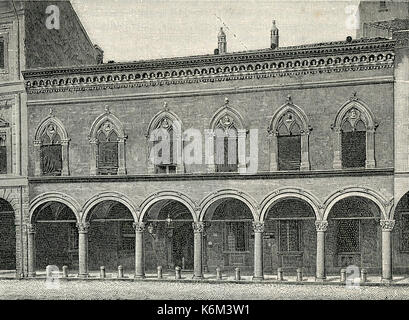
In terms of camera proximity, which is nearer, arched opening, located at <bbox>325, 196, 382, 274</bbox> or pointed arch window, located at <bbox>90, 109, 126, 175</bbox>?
pointed arch window, located at <bbox>90, 109, 126, 175</bbox>

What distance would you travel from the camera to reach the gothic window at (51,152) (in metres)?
26.5

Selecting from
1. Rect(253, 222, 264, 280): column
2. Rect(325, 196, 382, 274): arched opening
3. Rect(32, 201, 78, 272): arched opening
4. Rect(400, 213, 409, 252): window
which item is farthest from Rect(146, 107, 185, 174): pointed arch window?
Rect(400, 213, 409, 252): window

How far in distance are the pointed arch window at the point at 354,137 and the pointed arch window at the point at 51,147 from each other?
10.6 m

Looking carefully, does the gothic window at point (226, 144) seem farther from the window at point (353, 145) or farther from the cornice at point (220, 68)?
the window at point (353, 145)

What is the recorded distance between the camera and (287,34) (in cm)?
2234

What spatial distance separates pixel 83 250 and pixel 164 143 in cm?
533

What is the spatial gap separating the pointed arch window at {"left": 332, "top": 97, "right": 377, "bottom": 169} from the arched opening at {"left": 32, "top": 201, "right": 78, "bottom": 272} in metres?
11.7

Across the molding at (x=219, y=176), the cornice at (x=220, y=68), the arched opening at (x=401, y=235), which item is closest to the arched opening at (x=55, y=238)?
the molding at (x=219, y=176)

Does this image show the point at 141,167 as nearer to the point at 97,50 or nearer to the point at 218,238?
the point at 218,238

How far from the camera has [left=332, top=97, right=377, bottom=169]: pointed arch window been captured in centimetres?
2347

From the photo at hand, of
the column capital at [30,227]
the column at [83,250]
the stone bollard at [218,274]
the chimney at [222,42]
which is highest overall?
the chimney at [222,42]

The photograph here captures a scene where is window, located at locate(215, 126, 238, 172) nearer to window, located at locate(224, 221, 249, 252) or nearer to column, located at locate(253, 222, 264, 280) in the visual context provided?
column, located at locate(253, 222, 264, 280)

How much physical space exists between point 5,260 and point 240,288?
11.1 metres
